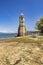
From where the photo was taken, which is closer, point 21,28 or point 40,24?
point 21,28

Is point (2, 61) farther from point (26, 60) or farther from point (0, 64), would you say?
point (26, 60)

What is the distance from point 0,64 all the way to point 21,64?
146 centimetres

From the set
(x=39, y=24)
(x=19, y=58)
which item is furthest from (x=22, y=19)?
(x=19, y=58)

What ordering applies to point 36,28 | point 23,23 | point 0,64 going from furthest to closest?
point 36,28 < point 23,23 < point 0,64

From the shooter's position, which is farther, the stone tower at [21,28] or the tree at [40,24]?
the tree at [40,24]

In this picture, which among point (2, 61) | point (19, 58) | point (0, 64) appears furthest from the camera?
point (19, 58)

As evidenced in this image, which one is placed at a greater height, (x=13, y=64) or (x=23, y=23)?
(x=23, y=23)

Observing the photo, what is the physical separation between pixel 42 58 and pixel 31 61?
1.07 meters

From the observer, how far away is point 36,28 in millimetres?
52000

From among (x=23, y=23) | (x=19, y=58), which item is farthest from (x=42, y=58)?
(x=23, y=23)

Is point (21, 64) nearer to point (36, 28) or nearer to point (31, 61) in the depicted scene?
point (31, 61)

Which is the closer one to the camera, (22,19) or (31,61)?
(31,61)

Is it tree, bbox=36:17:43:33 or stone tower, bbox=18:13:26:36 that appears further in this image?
tree, bbox=36:17:43:33

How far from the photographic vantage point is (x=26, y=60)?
29.9 ft
